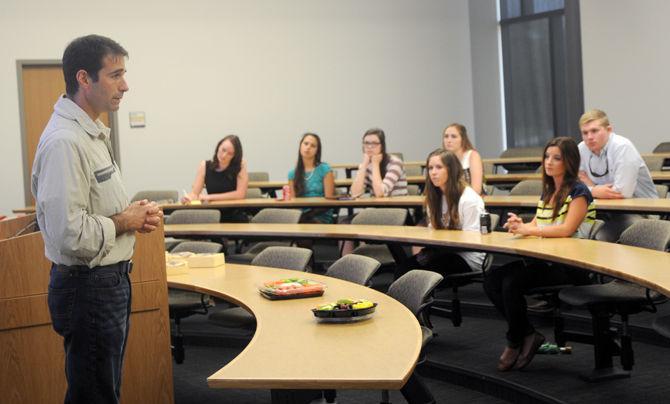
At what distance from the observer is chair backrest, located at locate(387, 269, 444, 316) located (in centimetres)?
402

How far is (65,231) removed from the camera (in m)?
2.90

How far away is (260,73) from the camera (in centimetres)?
1277

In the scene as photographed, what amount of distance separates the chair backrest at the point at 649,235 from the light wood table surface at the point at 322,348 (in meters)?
1.60

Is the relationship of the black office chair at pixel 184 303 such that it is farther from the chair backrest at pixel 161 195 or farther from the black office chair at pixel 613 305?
the chair backrest at pixel 161 195

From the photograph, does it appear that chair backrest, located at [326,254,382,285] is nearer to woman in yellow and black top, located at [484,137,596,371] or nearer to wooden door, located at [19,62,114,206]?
woman in yellow and black top, located at [484,137,596,371]

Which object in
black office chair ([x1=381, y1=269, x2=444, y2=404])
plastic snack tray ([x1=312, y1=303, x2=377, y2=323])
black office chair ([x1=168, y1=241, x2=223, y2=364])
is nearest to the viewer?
plastic snack tray ([x1=312, y1=303, x2=377, y2=323])

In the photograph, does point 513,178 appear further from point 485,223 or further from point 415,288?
point 415,288

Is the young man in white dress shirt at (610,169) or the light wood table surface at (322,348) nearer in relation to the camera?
the light wood table surface at (322,348)

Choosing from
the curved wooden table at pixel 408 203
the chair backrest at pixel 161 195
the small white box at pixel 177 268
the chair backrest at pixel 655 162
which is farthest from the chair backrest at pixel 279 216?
the chair backrest at pixel 655 162

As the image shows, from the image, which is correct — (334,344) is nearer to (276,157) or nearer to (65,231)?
(65,231)

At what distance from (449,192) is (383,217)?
0.98m

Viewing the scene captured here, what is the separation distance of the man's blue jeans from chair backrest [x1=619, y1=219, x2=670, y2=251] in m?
2.85

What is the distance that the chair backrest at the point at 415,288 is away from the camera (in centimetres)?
402

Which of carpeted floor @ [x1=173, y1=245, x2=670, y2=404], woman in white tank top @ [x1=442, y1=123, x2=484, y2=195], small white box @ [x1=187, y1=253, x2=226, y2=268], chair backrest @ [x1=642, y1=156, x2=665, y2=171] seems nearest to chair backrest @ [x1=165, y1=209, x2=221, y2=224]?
carpeted floor @ [x1=173, y1=245, x2=670, y2=404]
